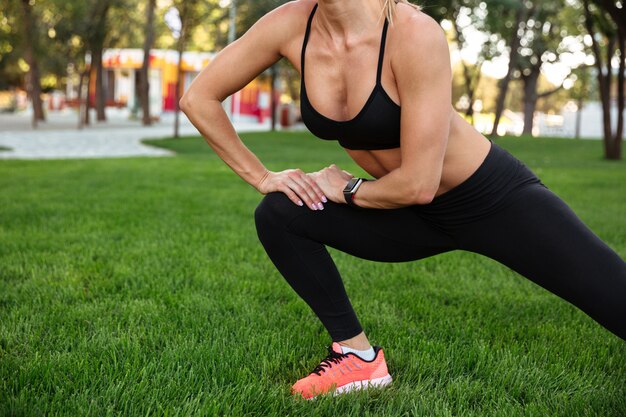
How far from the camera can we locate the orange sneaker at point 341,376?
8.23 ft

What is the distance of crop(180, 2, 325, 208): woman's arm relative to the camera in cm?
243

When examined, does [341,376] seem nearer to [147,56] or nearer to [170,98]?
[147,56]

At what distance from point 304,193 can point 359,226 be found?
22 centimetres

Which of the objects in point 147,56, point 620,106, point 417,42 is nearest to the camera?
point 417,42

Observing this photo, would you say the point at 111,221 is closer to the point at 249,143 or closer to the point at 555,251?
the point at 555,251

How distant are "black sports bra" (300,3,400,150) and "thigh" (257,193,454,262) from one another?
24cm

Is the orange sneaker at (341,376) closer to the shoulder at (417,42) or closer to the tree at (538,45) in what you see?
the shoulder at (417,42)

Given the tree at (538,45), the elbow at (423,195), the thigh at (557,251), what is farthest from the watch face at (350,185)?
the tree at (538,45)

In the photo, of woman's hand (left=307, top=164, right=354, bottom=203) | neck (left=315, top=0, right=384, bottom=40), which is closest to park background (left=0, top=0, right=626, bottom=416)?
neck (left=315, top=0, right=384, bottom=40)

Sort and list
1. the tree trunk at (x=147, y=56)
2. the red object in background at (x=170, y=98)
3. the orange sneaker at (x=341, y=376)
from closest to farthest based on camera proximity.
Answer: the orange sneaker at (x=341, y=376), the tree trunk at (x=147, y=56), the red object in background at (x=170, y=98)

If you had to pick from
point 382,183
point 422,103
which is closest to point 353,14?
point 422,103

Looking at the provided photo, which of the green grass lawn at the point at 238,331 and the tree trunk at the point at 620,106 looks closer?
the green grass lawn at the point at 238,331

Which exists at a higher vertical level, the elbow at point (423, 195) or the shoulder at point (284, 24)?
the shoulder at point (284, 24)

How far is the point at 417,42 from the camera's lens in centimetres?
206
